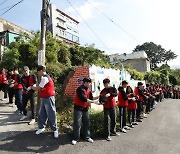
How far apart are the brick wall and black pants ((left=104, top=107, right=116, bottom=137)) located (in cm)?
362

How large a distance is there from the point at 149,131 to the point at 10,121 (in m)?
4.83

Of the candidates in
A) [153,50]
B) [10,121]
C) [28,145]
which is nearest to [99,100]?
[28,145]

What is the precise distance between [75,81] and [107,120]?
4.31 m

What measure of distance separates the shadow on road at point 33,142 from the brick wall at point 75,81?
13.6 feet

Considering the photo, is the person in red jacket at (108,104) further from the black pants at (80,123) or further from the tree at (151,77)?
the tree at (151,77)

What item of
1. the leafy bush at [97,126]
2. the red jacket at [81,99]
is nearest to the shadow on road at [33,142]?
the leafy bush at [97,126]

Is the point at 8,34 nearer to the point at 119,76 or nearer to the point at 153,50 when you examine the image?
the point at 119,76

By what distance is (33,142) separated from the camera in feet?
21.2

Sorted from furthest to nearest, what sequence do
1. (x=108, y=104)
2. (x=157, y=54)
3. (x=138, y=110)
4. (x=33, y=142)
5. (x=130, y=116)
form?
1. (x=157, y=54)
2. (x=138, y=110)
3. (x=130, y=116)
4. (x=108, y=104)
5. (x=33, y=142)

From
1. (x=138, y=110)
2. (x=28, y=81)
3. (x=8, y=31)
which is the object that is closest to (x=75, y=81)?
(x=138, y=110)

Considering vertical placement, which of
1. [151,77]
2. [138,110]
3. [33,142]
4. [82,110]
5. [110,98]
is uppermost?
[151,77]

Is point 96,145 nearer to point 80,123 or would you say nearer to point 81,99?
point 80,123

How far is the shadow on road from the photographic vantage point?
606 cm

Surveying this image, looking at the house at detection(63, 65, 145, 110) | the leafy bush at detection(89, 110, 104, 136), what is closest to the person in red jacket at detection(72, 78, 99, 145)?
the leafy bush at detection(89, 110, 104, 136)
